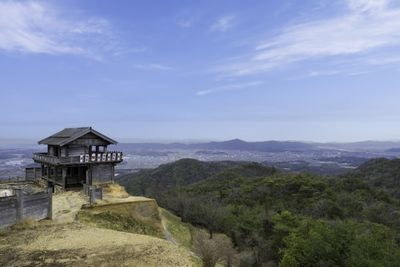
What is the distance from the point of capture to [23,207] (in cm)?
2122

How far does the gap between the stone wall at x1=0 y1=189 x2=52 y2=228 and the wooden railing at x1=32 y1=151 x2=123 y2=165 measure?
9.27 meters

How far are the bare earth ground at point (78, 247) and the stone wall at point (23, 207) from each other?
1.56ft

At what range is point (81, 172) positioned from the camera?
1353 inches

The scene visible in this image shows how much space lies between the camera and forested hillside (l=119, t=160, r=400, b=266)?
2353cm

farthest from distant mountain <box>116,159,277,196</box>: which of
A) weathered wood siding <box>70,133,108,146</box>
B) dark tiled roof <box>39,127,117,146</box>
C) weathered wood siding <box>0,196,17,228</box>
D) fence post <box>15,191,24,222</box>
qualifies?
weathered wood siding <box>0,196,17,228</box>

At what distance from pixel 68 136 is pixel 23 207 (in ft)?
42.7

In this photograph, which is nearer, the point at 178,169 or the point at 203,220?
the point at 203,220

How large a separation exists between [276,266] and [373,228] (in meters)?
9.35

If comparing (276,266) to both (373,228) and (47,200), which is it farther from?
(47,200)

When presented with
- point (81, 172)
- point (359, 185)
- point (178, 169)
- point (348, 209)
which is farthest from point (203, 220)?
Result: point (178, 169)

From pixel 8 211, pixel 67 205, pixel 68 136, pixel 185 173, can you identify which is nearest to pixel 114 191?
pixel 67 205

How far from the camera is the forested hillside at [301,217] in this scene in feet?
77.2

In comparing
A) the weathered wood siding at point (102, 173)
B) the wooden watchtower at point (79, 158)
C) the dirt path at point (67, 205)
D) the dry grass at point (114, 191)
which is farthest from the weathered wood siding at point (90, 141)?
the dirt path at point (67, 205)

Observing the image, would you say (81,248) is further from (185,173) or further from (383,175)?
(185,173)
